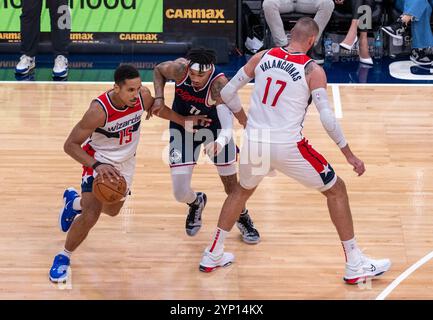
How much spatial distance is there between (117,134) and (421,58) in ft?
20.4

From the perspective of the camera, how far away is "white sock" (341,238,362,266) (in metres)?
7.12

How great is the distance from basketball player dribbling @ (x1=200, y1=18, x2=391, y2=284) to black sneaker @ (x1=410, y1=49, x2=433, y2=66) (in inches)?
222

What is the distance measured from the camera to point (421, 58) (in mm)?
12375

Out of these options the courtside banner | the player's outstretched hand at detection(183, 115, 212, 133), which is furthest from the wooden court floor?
the courtside banner

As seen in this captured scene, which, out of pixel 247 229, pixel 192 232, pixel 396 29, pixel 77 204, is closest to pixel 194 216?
pixel 192 232

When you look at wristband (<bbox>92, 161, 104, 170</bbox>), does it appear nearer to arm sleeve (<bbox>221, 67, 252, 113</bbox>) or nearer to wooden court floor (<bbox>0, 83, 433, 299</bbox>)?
wooden court floor (<bbox>0, 83, 433, 299</bbox>)

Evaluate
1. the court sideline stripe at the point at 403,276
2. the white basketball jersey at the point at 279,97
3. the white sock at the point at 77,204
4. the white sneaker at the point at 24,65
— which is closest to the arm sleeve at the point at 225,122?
the white basketball jersey at the point at 279,97

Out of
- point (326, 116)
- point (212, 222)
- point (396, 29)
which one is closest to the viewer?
point (326, 116)

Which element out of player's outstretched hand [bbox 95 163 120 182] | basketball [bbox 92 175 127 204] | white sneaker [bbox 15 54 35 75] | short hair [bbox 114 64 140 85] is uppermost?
short hair [bbox 114 64 140 85]

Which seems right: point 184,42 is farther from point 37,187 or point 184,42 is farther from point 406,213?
point 406,213

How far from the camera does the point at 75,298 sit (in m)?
6.93

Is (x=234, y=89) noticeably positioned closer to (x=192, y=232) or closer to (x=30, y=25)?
(x=192, y=232)

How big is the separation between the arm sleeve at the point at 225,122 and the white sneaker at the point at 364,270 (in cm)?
129
